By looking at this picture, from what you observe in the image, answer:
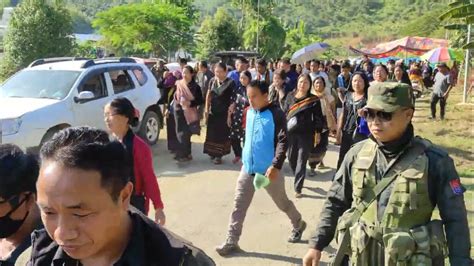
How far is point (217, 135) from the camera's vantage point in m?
9.10

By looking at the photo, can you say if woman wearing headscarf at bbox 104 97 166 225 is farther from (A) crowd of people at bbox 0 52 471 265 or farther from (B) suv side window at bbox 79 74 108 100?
(B) suv side window at bbox 79 74 108 100

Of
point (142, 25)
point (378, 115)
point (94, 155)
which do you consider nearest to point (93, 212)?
point (94, 155)

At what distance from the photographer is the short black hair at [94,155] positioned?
58.6 inches

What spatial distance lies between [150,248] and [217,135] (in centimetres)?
756

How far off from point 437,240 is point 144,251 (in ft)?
5.38

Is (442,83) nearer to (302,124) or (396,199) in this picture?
(302,124)

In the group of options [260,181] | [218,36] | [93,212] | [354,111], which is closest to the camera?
[93,212]

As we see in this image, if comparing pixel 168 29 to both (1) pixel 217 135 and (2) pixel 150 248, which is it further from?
(2) pixel 150 248

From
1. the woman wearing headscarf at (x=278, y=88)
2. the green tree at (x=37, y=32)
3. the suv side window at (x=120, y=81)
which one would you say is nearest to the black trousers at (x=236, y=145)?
the woman wearing headscarf at (x=278, y=88)

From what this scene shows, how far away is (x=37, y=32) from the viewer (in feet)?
70.3

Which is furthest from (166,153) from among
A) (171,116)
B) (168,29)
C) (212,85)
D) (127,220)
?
(168,29)

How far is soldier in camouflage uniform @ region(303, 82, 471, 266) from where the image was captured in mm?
2650

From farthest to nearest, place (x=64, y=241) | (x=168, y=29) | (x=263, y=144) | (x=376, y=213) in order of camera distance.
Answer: (x=168, y=29), (x=263, y=144), (x=376, y=213), (x=64, y=241)

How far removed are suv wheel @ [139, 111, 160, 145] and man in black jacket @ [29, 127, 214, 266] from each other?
29.3 feet
